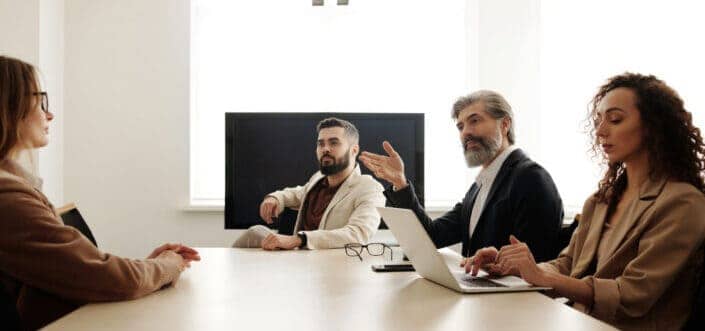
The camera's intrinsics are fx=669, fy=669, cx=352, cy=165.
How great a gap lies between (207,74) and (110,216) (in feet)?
4.02

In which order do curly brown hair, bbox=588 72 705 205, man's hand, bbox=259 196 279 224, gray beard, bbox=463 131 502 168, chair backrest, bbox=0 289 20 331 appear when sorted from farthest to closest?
man's hand, bbox=259 196 279 224, gray beard, bbox=463 131 502 168, curly brown hair, bbox=588 72 705 205, chair backrest, bbox=0 289 20 331

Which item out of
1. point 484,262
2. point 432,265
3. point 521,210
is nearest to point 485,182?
point 521,210

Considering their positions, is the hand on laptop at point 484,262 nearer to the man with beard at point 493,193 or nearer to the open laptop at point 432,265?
the open laptop at point 432,265

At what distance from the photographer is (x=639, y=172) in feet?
6.53

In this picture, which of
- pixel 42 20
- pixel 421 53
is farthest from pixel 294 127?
pixel 42 20

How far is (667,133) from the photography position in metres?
1.92

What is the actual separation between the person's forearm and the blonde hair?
4.64 feet

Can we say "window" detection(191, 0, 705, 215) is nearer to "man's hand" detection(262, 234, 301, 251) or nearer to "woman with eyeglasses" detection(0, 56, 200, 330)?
"man's hand" detection(262, 234, 301, 251)

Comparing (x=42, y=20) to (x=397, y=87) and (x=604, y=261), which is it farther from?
(x=604, y=261)

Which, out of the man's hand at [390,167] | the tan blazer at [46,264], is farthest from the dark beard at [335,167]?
the tan blazer at [46,264]

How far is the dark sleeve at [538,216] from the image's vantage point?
102 inches

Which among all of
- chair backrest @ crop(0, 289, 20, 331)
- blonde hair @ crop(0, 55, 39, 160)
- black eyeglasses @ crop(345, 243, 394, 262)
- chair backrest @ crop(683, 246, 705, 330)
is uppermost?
blonde hair @ crop(0, 55, 39, 160)

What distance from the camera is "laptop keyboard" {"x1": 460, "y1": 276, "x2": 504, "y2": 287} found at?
1.75 meters

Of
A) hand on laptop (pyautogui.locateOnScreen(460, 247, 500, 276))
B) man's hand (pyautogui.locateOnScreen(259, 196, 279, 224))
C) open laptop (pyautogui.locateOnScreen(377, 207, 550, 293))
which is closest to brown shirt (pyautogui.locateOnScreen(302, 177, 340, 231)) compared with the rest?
man's hand (pyautogui.locateOnScreen(259, 196, 279, 224))
